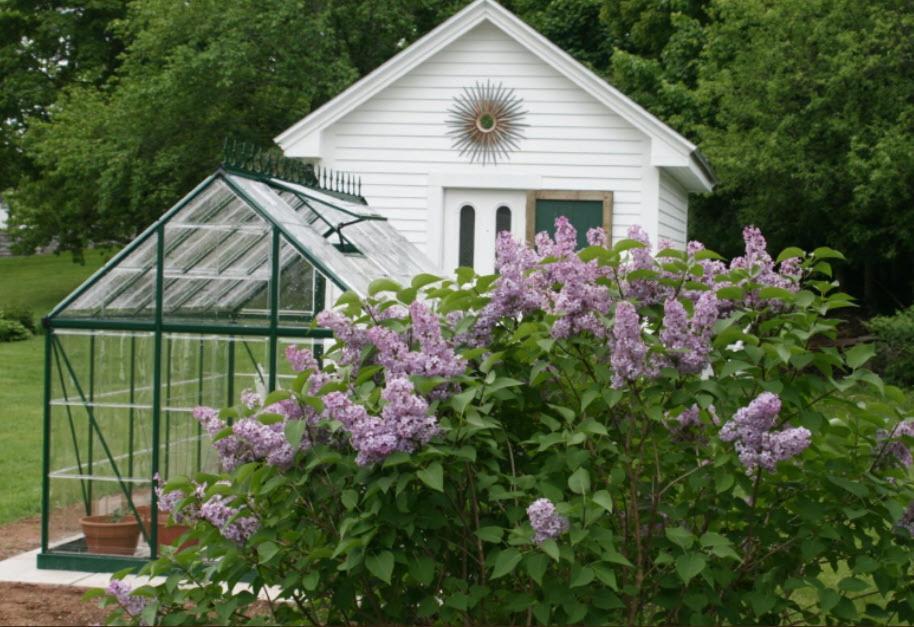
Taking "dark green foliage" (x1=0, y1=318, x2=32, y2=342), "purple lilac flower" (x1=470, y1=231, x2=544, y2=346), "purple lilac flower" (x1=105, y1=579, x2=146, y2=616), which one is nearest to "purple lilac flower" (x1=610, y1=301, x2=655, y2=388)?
"purple lilac flower" (x1=470, y1=231, x2=544, y2=346)

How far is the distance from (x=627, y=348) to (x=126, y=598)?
1.78 m

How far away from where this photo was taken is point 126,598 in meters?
4.25

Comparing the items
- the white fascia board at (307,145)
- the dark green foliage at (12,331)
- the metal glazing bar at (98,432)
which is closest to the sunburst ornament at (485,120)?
the white fascia board at (307,145)

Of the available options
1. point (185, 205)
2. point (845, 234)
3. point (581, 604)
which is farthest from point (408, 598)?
point (845, 234)

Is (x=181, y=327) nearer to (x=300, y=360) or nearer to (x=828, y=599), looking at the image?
(x=300, y=360)

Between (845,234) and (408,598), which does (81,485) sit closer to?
(408,598)

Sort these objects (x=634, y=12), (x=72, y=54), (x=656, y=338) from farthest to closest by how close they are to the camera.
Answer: (x=72, y=54) → (x=634, y=12) → (x=656, y=338)

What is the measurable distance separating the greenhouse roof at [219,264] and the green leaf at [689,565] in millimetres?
4448

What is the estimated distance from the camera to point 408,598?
4266 millimetres

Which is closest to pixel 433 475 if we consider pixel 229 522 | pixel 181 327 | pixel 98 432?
pixel 229 522

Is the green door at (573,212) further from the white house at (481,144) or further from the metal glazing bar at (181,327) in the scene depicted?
the metal glazing bar at (181,327)

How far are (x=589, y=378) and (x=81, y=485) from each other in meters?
5.36

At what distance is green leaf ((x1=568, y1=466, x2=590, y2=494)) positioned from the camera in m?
3.80

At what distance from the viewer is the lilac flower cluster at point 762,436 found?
12.1 ft
